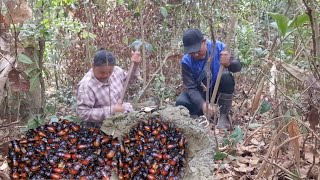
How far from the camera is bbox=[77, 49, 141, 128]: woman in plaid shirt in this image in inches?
134

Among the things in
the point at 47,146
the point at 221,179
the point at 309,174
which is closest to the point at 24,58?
the point at 47,146

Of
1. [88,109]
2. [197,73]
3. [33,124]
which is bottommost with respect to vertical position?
[33,124]

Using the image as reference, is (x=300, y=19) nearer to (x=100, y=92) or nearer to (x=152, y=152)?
(x=152, y=152)

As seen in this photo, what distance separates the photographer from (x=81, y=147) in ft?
10.0

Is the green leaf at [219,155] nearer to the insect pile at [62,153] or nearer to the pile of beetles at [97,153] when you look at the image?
the pile of beetles at [97,153]

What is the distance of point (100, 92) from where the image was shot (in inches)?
141

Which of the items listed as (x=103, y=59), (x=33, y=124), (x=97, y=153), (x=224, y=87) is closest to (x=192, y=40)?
(x=224, y=87)

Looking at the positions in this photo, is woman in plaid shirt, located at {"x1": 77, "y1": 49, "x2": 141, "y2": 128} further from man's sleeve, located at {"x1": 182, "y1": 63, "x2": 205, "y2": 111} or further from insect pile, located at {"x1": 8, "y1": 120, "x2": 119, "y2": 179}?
man's sleeve, located at {"x1": 182, "y1": 63, "x2": 205, "y2": 111}

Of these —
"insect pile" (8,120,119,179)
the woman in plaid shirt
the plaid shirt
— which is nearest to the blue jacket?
the woman in plaid shirt

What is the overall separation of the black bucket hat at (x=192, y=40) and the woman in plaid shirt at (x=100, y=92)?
54cm

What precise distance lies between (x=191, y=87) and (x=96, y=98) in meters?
1.06

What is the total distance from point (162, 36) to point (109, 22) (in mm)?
648

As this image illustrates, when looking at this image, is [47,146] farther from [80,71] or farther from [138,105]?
[80,71]

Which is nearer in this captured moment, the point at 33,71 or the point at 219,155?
the point at 219,155
